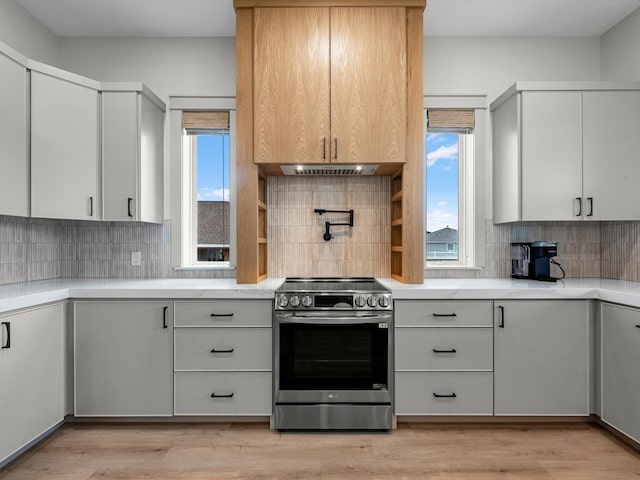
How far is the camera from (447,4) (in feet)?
9.32

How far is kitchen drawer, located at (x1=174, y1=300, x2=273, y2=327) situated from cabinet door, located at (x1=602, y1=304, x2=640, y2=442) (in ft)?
6.49

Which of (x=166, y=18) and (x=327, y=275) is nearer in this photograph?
(x=166, y=18)

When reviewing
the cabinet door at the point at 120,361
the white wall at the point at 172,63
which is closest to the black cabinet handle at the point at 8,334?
the cabinet door at the point at 120,361

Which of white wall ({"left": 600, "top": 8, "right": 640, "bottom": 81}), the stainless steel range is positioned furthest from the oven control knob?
white wall ({"left": 600, "top": 8, "right": 640, "bottom": 81})

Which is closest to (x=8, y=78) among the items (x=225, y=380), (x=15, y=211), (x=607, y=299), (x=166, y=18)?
(x=15, y=211)

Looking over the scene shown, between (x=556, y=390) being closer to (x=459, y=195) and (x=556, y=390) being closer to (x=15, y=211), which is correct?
(x=459, y=195)

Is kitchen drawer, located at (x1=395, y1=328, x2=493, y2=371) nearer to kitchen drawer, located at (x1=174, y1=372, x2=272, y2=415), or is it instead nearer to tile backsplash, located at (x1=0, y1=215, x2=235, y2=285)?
kitchen drawer, located at (x1=174, y1=372, x2=272, y2=415)

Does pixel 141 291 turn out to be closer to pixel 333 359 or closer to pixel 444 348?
pixel 333 359

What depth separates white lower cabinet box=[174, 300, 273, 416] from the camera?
255 cm

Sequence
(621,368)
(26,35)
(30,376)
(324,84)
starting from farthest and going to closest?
1. (26,35)
2. (324,84)
3. (621,368)
4. (30,376)

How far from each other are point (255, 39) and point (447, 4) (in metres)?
1.31

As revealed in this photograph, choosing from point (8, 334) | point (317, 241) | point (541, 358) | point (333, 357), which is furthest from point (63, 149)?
point (541, 358)

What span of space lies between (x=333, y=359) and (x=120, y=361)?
1290 millimetres

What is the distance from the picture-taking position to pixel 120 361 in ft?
8.38
